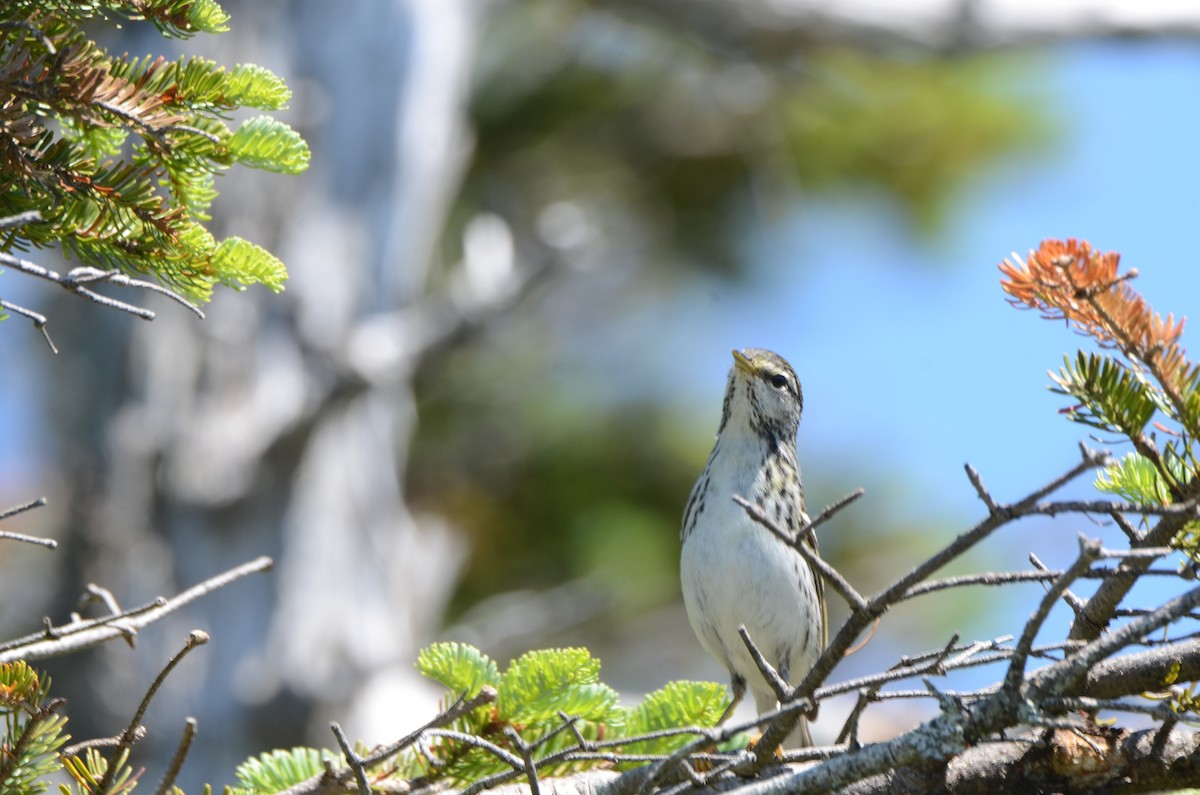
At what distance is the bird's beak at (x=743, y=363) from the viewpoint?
14.1ft

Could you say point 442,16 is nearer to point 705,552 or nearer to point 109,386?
point 109,386

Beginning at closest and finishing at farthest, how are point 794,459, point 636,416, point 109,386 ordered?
point 794,459 < point 109,386 < point 636,416

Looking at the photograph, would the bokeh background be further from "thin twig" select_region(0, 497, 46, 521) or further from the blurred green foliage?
"thin twig" select_region(0, 497, 46, 521)

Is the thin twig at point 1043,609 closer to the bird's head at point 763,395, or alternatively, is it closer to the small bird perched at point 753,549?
the small bird perched at point 753,549

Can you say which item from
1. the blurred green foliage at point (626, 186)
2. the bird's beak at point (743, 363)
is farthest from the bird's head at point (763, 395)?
the blurred green foliage at point (626, 186)

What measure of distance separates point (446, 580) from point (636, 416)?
2627 mm

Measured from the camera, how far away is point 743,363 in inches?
170

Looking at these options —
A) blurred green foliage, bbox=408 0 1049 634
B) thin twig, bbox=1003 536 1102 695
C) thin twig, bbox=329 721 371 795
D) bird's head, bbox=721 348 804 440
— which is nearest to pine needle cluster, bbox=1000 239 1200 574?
thin twig, bbox=1003 536 1102 695

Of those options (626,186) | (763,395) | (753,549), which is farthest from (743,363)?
(626,186)

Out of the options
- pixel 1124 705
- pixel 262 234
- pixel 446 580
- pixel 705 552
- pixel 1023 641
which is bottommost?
pixel 1124 705

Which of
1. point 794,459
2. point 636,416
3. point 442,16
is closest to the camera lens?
point 794,459

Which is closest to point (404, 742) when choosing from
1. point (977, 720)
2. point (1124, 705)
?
point (977, 720)

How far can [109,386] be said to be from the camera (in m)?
6.41

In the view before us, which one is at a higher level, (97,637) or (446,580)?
(446,580)
